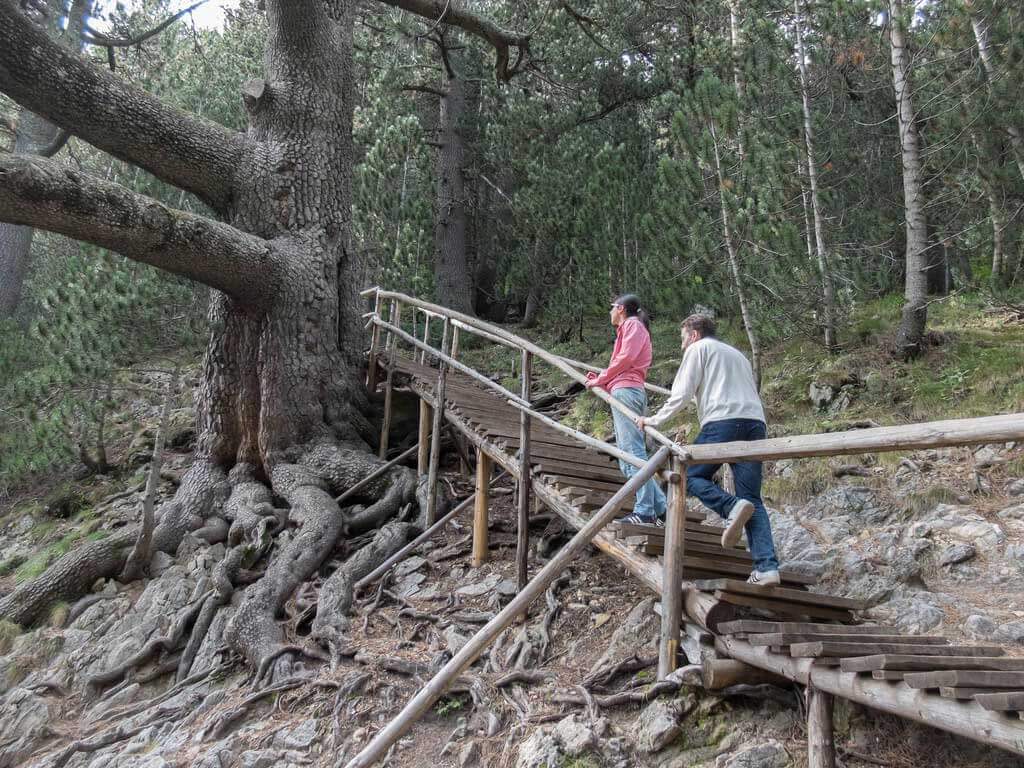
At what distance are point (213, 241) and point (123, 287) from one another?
1.53m

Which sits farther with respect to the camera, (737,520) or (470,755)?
(470,755)

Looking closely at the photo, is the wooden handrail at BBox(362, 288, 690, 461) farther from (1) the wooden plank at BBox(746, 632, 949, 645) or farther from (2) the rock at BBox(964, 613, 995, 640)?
(2) the rock at BBox(964, 613, 995, 640)

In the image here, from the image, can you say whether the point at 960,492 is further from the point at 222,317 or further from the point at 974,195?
the point at 222,317

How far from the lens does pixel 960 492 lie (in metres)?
5.74

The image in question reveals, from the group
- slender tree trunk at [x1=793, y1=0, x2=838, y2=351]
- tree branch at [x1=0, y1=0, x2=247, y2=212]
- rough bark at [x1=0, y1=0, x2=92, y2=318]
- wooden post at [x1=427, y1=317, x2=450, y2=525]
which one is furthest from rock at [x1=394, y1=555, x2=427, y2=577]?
rough bark at [x1=0, y1=0, x2=92, y2=318]

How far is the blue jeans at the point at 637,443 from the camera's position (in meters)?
5.00

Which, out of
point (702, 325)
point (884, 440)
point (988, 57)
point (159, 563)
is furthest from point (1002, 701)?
point (988, 57)

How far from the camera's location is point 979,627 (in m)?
4.32

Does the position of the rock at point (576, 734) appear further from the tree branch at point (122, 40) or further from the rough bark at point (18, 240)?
the rough bark at point (18, 240)

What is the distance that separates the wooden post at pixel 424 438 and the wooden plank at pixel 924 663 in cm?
578

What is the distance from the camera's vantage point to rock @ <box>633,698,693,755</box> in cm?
367

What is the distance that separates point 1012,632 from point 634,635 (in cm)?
219

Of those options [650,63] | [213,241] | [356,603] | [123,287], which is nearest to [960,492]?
[356,603]

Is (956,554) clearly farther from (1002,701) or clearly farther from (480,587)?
(480,587)
